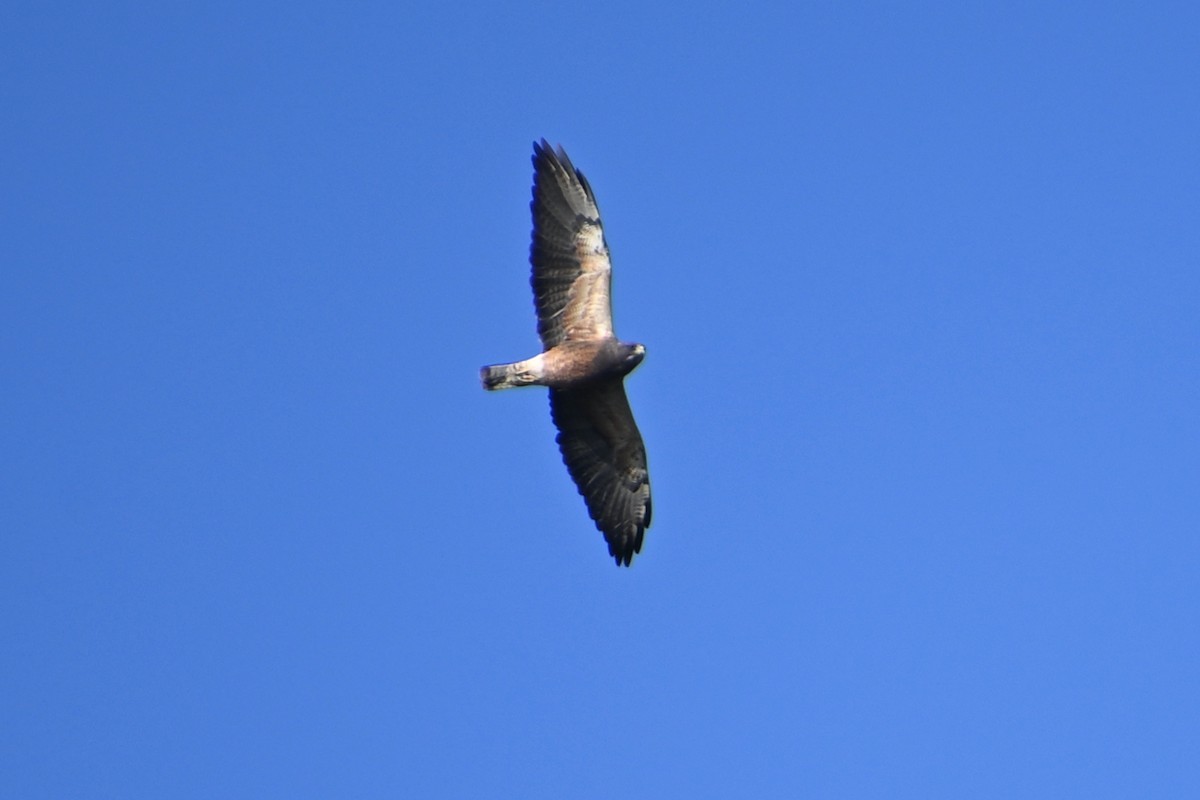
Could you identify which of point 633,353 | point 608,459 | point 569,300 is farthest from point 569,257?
point 608,459

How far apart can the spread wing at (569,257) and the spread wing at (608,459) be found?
667 millimetres

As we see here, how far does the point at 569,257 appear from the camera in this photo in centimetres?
2056

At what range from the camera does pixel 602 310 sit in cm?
2055

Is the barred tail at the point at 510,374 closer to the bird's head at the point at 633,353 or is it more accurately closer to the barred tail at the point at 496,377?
the barred tail at the point at 496,377

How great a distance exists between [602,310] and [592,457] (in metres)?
1.78

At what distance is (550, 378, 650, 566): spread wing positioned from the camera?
21.1 metres

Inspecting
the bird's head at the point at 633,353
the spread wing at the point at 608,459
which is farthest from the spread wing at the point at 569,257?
the spread wing at the point at 608,459

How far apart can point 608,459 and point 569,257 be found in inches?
90.3

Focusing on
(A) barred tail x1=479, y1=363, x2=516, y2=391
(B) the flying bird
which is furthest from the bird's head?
(A) barred tail x1=479, y1=363, x2=516, y2=391

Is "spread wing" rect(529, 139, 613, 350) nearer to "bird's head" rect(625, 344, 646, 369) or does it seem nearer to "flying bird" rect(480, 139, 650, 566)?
"flying bird" rect(480, 139, 650, 566)

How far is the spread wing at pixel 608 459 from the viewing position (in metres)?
21.1

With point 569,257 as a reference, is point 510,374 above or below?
below

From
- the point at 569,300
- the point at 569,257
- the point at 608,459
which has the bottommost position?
the point at 608,459

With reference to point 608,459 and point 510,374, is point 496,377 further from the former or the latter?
point 608,459
